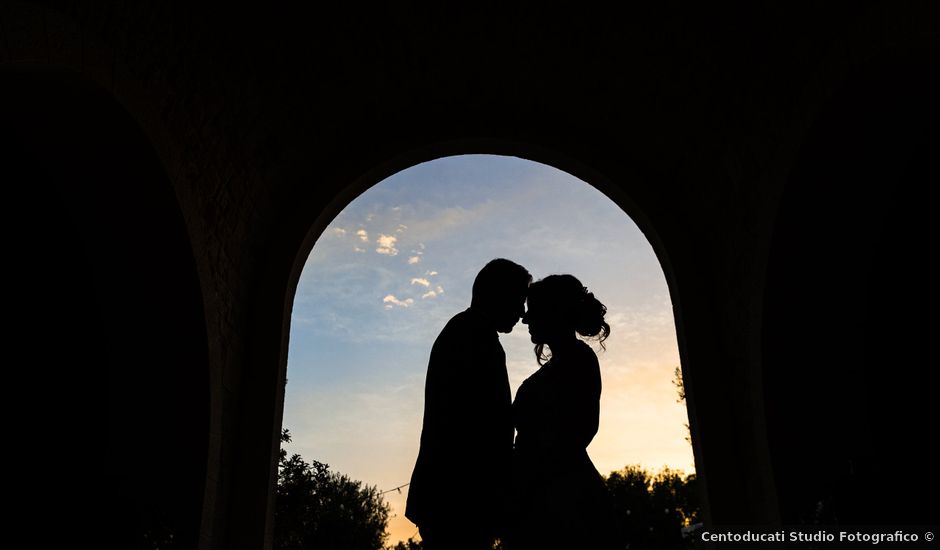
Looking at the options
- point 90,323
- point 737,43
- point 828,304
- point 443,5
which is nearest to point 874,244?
point 828,304

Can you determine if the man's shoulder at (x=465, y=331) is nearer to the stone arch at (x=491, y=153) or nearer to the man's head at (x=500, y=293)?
the man's head at (x=500, y=293)

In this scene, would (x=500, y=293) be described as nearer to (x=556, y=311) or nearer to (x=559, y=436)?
(x=556, y=311)

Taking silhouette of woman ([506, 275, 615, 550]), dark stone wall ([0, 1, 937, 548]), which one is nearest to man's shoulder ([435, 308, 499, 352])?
silhouette of woman ([506, 275, 615, 550])

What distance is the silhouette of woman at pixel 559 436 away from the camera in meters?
2.92

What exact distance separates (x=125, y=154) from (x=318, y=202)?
1.99 metres

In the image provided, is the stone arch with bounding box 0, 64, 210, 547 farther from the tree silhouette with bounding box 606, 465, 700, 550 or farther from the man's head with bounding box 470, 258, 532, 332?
the tree silhouette with bounding box 606, 465, 700, 550

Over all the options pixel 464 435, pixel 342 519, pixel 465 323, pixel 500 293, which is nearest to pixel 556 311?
pixel 500 293

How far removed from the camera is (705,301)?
5.47 m

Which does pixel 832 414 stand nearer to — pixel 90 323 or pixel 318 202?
pixel 318 202

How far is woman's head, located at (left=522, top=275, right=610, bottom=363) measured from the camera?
3.51m

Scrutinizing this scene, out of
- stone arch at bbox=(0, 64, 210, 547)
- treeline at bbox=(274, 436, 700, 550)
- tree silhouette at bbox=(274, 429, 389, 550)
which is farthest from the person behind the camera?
tree silhouette at bbox=(274, 429, 389, 550)

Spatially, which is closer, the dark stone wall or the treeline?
the dark stone wall

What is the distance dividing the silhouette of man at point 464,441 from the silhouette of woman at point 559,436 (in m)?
0.19

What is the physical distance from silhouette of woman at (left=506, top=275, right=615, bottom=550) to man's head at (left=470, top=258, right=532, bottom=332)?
1.29 ft
